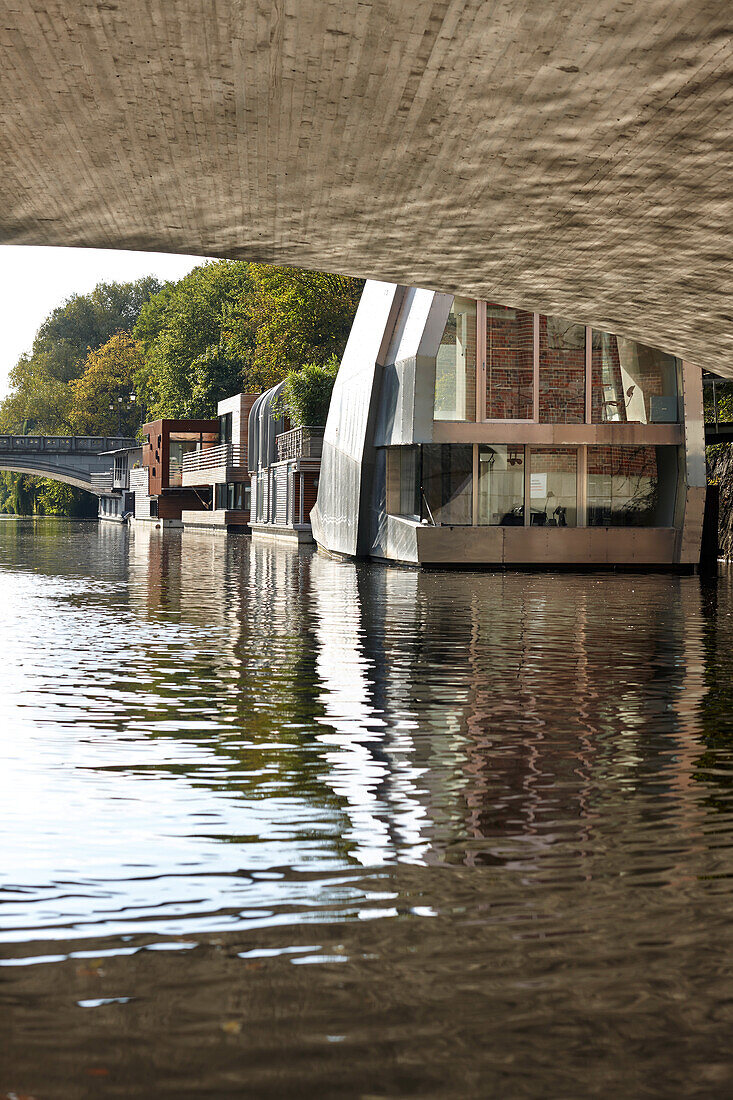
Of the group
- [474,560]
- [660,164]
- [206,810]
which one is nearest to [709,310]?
[660,164]

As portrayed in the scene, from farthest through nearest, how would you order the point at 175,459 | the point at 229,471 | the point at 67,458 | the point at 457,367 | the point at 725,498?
the point at 67,458 < the point at 175,459 < the point at 229,471 < the point at 725,498 < the point at 457,367

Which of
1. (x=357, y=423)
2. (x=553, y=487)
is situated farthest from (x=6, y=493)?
(x=553, y=487)

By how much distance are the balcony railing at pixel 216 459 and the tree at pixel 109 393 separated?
4423 cm

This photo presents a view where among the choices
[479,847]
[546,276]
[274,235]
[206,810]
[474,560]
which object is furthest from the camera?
[474,560]

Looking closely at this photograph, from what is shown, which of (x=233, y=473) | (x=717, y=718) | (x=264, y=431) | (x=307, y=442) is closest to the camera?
(x=717, y=718)

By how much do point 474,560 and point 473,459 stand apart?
224cm

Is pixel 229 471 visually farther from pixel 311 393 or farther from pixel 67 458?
pixel 67 458

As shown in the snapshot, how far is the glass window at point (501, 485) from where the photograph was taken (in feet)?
95.5

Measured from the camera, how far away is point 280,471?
49.9 m

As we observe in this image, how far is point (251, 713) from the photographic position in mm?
8500

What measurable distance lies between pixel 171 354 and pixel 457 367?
220ft

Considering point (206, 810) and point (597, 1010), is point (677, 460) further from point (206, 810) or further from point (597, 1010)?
point (597, 1010)

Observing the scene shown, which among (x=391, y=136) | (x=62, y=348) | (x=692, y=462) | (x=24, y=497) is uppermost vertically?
(x=62, y=348)

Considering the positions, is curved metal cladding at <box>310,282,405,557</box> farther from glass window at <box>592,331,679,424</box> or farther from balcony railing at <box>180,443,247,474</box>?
balcony railing at <box>180,443,247,474</box>
